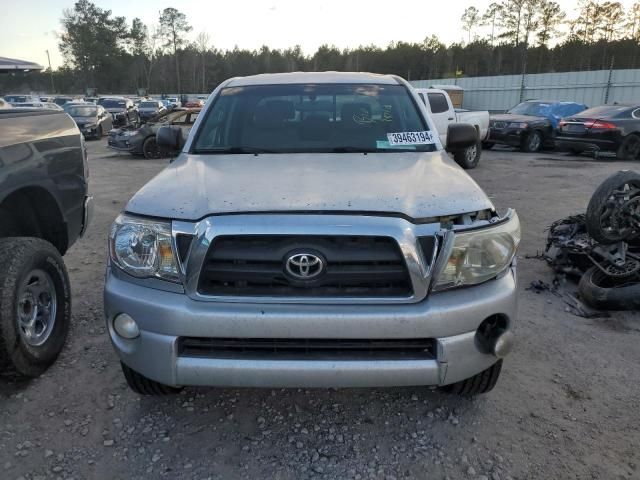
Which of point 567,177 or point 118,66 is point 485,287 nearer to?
point 567,177

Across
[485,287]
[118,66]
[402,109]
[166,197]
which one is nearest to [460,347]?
[485,287]

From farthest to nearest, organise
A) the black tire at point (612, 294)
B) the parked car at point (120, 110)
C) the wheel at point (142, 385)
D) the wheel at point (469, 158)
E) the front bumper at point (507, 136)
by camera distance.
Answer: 1. the parked car at point (120, 110)
2. the front bumper at point (507, 136)
3. the wheel at point (469, 158)
4. the black tire at point (612, 294)
5. the wheel at point (142, 385)

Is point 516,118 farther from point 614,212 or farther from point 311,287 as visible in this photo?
point 311,287

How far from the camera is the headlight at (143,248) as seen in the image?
7.57 feet

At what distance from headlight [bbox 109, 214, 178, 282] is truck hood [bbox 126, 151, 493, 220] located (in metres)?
0.07

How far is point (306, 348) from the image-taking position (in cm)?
226

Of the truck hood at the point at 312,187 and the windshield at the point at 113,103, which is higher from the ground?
the truck hood at the point at 312,187

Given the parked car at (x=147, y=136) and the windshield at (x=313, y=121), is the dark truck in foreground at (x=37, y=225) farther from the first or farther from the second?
the parked car at (x=147, y=136)

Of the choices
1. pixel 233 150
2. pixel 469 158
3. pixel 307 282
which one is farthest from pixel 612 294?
pixel 469 158

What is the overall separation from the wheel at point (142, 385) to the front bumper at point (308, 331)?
1.29 ft

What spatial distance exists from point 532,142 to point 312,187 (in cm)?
1518

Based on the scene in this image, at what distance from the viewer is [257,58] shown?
9075 cm

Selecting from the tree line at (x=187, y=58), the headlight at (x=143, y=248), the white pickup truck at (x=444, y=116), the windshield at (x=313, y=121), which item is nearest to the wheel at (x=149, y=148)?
the white pickup truck at (x=444, y=116)

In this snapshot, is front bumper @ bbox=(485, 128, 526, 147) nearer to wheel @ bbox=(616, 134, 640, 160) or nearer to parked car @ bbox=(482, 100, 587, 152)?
parked car @ bbox=(482, 100, 587, 152)
